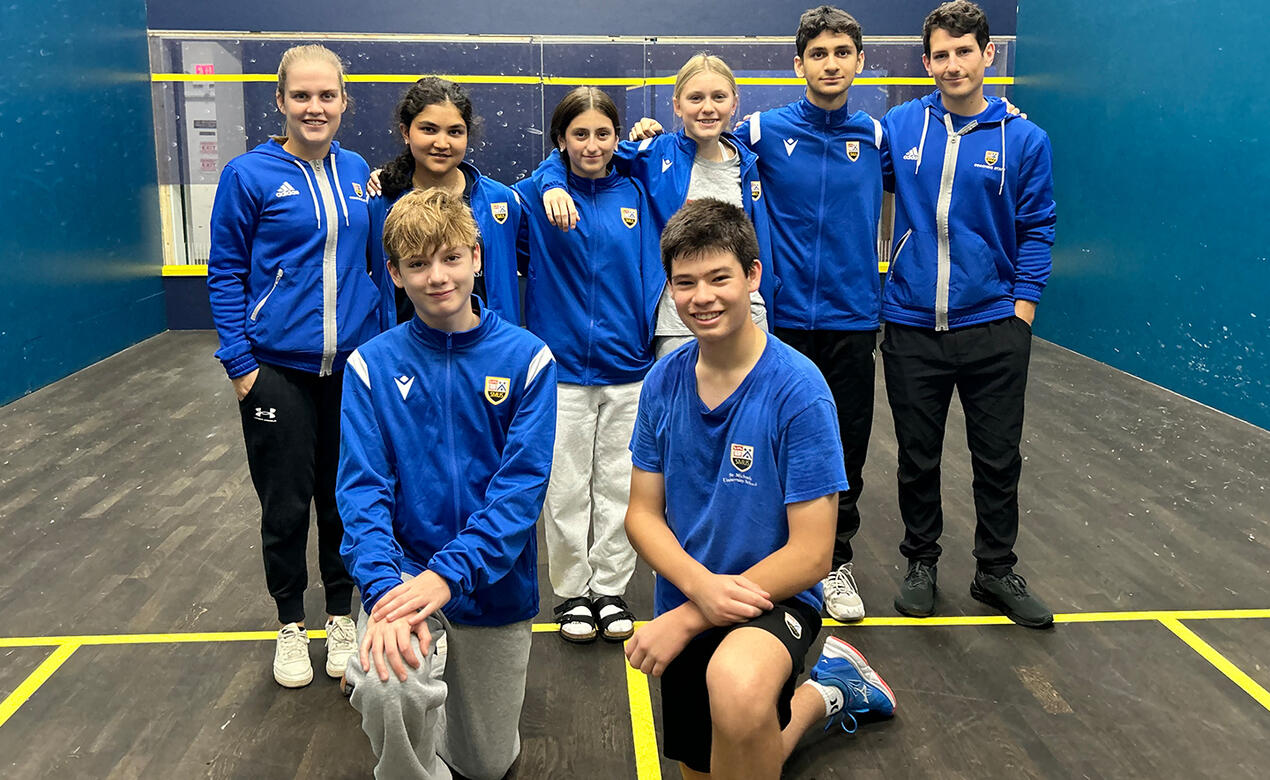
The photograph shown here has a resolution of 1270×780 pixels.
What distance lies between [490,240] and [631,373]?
564mm

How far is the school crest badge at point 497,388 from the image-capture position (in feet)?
7.14

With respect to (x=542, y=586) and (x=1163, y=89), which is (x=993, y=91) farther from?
(x=542, y=586)

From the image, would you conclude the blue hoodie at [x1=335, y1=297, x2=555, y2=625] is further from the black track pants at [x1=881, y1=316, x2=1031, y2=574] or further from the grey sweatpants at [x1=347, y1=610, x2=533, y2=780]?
the black track pants at [x1=881, y1=316, x2=1031, y2=574]

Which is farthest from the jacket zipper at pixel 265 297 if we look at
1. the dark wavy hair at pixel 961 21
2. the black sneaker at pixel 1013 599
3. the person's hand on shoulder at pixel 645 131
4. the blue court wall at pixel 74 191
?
the blue court wall at pixel 74 191

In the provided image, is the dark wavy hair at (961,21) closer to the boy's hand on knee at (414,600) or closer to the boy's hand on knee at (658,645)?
the boy's hand on knee at (658,645)

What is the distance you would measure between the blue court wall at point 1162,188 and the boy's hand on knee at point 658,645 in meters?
4.65

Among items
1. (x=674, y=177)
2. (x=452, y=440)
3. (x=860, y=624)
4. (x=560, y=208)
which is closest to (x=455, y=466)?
(x=452, y=440)

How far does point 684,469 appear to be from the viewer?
1.99 meters

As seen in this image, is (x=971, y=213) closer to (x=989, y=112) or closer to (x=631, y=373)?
(x=989, y=112)

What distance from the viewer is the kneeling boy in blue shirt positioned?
1814mm

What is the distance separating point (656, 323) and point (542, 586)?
1.01 meters

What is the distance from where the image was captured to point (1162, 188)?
250 inches

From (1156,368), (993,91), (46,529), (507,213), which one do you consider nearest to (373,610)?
(507,213)

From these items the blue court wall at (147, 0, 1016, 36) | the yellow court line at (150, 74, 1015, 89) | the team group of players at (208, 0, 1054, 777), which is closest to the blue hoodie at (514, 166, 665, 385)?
the team group of players at (208, 0, 1054, 777)
